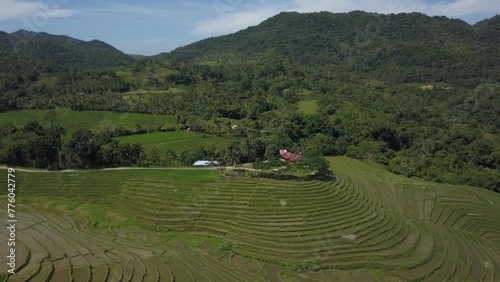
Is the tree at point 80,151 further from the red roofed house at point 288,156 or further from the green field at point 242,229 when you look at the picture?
the red roofed house at point 288,156

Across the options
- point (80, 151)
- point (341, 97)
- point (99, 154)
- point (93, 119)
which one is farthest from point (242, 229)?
point (341, 97)

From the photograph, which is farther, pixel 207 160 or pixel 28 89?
pixel 28 89

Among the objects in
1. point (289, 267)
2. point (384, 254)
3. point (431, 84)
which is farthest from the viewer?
point (431, 84)

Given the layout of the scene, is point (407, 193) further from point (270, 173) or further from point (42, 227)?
point (42, 227)

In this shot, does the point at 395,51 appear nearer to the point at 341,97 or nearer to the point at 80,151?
the point at 341,97

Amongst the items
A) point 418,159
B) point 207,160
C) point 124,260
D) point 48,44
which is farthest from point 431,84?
point 48,44

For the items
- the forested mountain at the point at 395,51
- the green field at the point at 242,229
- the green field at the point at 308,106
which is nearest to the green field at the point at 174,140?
the green field at the point at 242,229

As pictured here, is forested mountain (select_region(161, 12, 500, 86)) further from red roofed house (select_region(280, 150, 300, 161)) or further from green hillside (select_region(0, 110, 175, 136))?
red roofed house (select_region(280, 150, 300, 161))
